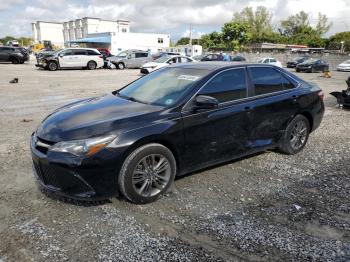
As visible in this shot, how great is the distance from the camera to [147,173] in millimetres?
3865

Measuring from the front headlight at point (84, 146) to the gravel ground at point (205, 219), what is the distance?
0.73 metres

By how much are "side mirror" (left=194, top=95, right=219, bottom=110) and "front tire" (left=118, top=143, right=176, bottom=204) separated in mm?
686

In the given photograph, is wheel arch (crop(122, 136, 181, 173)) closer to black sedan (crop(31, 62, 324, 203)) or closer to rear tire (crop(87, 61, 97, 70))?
black sedan (crop(31, 62, 324, 203))

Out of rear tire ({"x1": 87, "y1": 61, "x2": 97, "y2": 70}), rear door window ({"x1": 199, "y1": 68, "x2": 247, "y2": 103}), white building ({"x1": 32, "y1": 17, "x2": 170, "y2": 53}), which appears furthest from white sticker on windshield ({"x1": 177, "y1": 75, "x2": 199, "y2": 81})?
white building ({"x1": 32, "y1": 17, "x2": 170, "y2": 53})

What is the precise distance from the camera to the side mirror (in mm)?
4094

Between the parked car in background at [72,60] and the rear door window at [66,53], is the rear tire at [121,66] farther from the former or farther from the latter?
the rear door window at [66,53]

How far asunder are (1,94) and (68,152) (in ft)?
34.7

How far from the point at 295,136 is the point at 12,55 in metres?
32.1

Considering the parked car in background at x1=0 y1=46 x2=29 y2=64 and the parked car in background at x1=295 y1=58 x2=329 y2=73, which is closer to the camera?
the parked car in background at x1=295 y1=58 x2=329 y2=73

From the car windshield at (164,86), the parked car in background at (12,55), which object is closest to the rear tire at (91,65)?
the parked car in background at (12,55)

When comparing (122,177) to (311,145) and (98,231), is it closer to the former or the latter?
(98,231)

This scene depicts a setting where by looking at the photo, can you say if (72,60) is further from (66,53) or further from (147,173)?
(147,173)

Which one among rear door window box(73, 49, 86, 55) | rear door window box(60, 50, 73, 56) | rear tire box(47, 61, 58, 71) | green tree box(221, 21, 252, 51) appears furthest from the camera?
green tree box(221, 21, 252, 51)

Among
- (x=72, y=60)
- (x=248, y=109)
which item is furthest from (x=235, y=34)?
(x=248, y=109)
